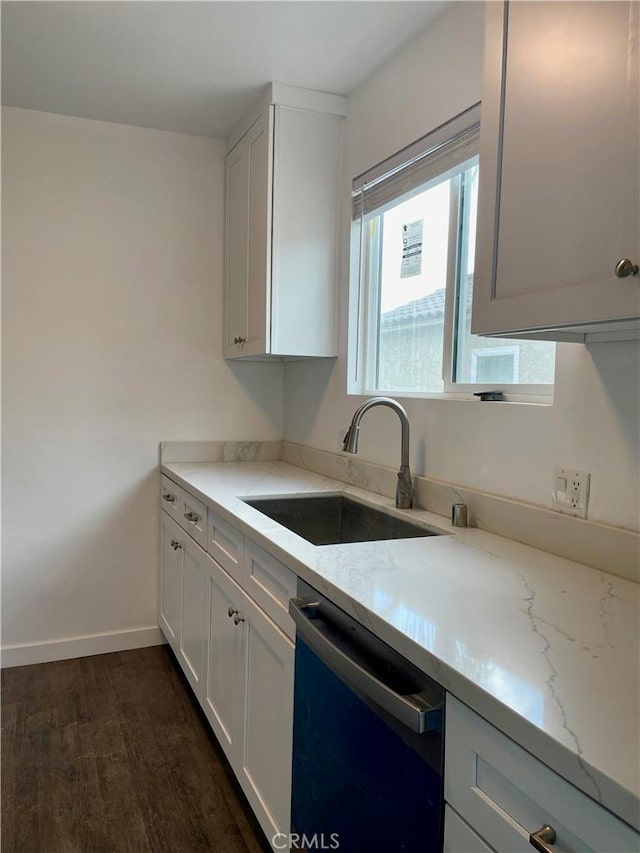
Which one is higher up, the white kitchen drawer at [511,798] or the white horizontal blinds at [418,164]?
the white horizontal blinds at [418,164]

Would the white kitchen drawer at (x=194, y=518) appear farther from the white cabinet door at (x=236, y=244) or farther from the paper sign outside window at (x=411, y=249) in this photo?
the paper sign outside window at (x=411, y=249)

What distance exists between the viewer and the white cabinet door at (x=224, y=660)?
72.5 inches

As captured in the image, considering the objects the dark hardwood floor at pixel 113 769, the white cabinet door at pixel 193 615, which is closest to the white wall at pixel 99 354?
the dark hardwood floor at pixel 113 769

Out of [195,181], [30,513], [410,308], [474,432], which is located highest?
[195,181]

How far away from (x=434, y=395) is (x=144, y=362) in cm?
153

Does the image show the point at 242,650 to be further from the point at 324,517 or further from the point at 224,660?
the point at 324,517

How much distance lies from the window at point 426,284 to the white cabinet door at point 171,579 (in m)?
1.02

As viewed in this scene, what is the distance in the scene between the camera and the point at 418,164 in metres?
2.09

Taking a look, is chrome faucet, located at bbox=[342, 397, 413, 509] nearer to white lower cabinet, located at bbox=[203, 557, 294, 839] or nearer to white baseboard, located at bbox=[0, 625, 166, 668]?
white lower cabinet, located at bbox=[203, 557, 294, 839]

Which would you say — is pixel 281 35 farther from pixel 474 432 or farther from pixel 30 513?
pixel 30 513

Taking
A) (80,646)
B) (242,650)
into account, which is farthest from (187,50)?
(80,646)

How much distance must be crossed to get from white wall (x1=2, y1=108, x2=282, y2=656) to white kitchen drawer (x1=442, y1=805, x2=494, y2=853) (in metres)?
2.38

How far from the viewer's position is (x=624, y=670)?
872 millimetres

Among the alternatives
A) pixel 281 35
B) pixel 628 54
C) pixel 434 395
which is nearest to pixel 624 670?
pixel 628 54
